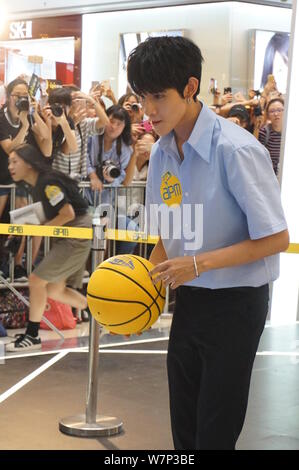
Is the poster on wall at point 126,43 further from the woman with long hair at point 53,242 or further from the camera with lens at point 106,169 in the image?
the woman with long hair at point 53,242

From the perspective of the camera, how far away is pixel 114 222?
28.9 feet

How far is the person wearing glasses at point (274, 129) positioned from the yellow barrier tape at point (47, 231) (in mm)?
2318

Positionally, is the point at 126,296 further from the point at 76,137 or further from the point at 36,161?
the point at 76,137

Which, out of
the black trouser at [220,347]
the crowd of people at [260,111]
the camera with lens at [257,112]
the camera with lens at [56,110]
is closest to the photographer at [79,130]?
the camera with lens at [56,110]

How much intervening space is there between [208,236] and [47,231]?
479cm

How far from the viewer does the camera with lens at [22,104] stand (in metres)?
8.50

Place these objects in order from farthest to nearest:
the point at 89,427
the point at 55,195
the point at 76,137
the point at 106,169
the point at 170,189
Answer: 1. the point at 106,169
2. the point at 76,137
3. the point at 55,195
4. the point at 89,427
5. the point at 170,189

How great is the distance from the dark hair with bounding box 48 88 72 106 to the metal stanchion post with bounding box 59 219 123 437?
12.4 ft

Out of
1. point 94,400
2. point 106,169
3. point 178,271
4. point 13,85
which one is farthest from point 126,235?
point 178,271

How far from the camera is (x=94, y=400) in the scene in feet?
16.6

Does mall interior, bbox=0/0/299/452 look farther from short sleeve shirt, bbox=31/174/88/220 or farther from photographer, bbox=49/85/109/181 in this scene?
short sleeve shirt, bbox=31/174/88/220
